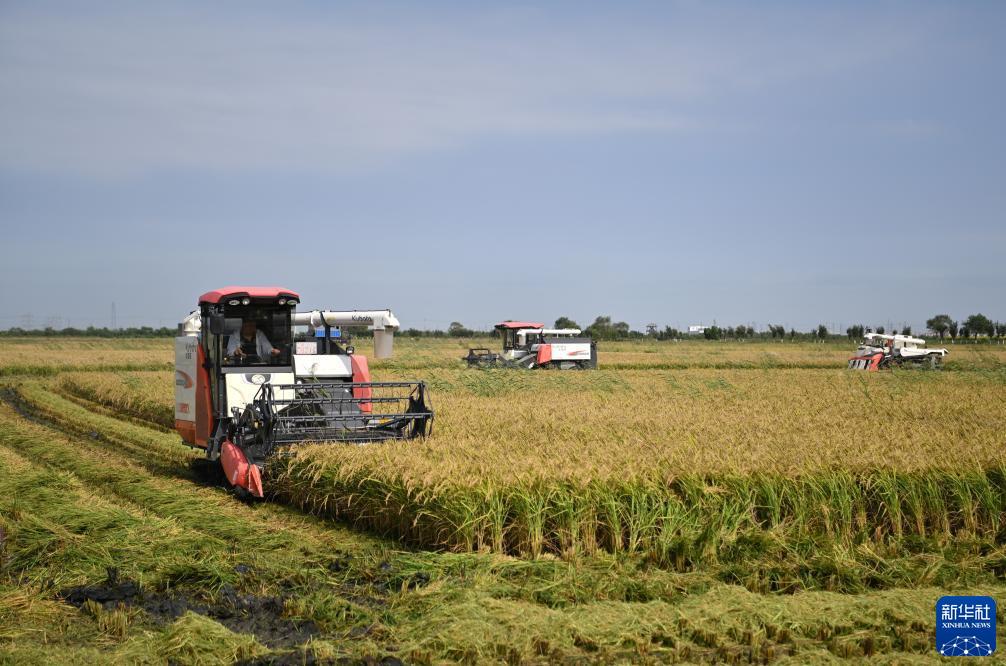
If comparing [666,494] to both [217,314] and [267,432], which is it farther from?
[217,314]

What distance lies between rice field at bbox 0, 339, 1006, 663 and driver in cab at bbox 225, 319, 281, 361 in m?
1.86

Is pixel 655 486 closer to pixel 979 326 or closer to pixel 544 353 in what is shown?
pixel 544 353

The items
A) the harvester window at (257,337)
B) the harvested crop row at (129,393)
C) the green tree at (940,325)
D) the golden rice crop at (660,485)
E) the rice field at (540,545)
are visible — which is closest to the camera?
the rice field at (540,545)

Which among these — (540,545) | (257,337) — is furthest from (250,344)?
(540,545)

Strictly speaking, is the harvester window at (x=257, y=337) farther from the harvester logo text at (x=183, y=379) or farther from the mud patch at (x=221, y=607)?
the mud patch at (x=221, y=607)

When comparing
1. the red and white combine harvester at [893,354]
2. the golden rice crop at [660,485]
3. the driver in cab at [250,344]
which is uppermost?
the driver in cab at [250,344]

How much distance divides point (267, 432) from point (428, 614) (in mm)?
5176

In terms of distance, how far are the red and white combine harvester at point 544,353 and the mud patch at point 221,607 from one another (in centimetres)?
3191

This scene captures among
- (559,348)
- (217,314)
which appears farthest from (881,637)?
(559,348)

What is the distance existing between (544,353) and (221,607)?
109 ft

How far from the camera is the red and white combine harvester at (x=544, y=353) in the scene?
3934cm

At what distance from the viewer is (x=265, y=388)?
444 inches

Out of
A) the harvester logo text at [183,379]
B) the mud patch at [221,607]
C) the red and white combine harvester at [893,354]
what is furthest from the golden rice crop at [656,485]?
the red and white combine harvester at [893,354]

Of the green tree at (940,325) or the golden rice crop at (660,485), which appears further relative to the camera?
the green tree at (940,325)
